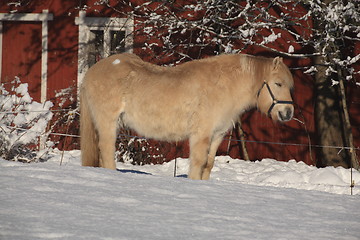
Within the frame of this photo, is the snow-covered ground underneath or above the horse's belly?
underneath

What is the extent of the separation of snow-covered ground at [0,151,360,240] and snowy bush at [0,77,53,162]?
2.01m

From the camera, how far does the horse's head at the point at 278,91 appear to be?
647 cm

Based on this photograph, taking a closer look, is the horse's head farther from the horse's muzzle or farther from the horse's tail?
the horse's tail

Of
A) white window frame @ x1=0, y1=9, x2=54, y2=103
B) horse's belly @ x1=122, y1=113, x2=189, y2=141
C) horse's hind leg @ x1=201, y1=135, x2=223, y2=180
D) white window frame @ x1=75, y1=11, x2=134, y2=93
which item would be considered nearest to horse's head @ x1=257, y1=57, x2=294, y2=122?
horse's hind leg @ x1=201, y1=135, x2=223, y2=180

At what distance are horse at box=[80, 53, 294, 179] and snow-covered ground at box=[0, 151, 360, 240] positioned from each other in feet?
4.18

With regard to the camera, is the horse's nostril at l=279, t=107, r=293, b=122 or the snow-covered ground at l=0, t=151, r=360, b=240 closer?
the snow-covered ground at l=0, t=151, r=360, b=240

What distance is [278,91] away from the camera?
6.54m

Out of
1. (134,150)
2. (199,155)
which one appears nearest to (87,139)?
(199,155)

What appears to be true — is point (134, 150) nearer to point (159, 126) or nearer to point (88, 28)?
point (159, 126)

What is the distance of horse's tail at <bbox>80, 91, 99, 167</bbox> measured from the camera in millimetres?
6746

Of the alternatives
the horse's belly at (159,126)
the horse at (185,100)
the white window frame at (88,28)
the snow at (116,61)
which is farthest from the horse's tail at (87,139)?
the white window frame at (88,28)

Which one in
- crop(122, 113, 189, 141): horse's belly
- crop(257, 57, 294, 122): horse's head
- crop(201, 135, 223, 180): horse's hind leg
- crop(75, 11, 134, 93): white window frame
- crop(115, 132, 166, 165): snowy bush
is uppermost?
crop(75, 11, 134, 93): white window frame

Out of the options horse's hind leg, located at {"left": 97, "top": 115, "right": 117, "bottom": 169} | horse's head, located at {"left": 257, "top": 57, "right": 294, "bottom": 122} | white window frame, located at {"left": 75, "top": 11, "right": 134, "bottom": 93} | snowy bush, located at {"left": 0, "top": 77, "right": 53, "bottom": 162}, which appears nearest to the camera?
horse's head, located at {"left": 257, "top": 57, "right": 294, "bottom": 122}

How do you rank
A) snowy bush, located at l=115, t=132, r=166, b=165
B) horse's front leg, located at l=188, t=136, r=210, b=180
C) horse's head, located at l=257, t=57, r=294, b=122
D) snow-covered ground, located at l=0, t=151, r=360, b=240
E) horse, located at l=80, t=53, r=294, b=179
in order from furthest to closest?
snowy bush, located at l=115, t=132, r=166, b=165 → horse's head, located at l=257, t=57, r=294, b=122 → horse, located at l=80, t=53, r=294, b=179 → horse's front leg, located at l=188, t=136, r=210, b=180 → snow-covered ground, located at l=0, t=151, r=360, b=240
